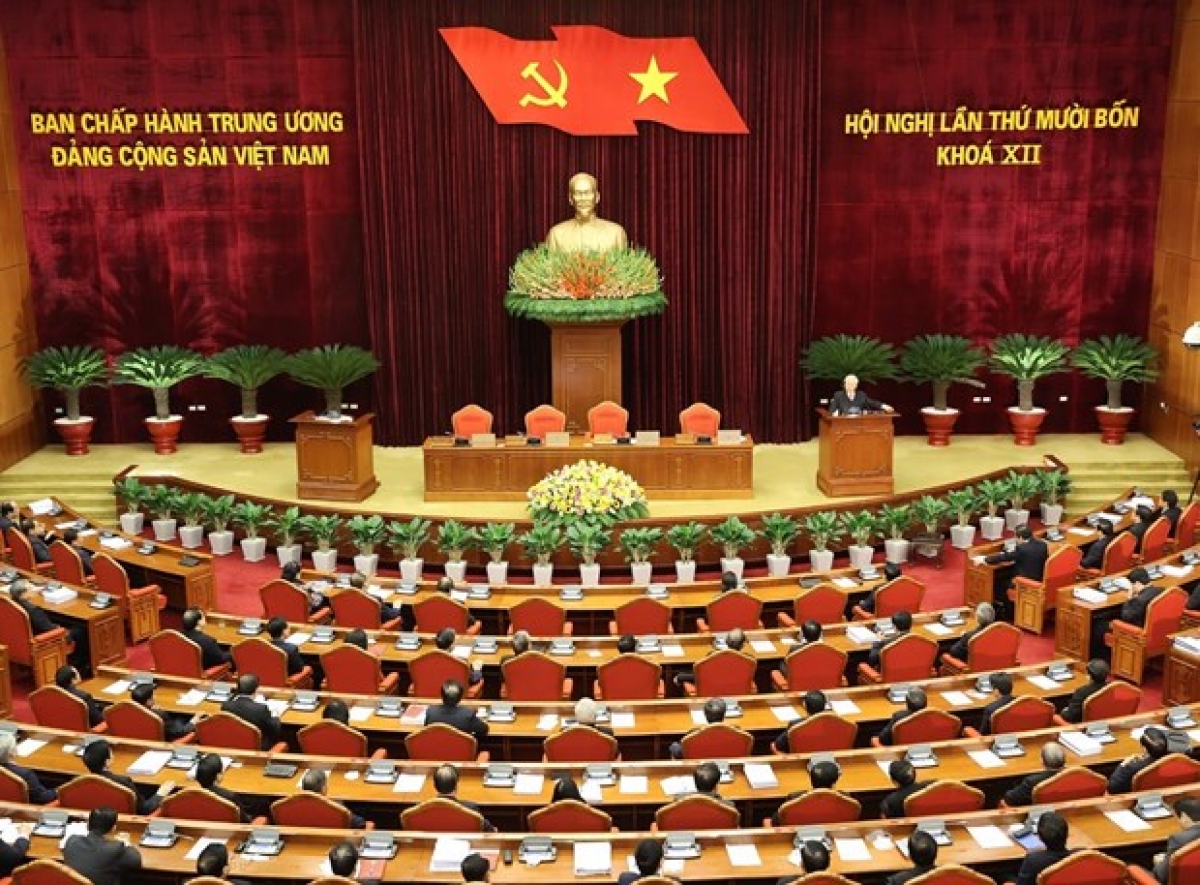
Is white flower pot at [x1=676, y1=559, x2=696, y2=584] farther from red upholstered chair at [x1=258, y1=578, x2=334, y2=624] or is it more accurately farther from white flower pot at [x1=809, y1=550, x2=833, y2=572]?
red upholstered chair at [x1=258, y1=578, x2=334, y2=624]

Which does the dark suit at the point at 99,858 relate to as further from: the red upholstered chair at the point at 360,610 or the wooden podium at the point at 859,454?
the wooden podium at the point at 859,454

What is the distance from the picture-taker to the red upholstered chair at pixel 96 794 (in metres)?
8.04

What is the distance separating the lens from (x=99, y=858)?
716cm

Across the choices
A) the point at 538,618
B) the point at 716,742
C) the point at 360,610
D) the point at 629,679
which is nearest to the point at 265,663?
the point at 360,610

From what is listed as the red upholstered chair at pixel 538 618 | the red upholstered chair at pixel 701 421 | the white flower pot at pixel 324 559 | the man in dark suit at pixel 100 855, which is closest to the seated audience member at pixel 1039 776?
the red upholstered chair at pixel 538 618

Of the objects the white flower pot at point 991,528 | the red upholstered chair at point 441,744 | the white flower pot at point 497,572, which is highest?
the red upholstered chair at point 441,744

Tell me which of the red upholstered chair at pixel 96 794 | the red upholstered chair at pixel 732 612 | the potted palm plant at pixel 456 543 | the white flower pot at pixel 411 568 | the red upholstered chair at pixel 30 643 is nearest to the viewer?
the red upholstered chair at pixel 96 794

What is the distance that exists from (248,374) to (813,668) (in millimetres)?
9732

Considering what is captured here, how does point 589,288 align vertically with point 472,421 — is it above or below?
above

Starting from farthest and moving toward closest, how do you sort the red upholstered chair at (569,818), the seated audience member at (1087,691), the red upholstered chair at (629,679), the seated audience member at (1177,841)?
the red upholstered chair at (629,679), the seated audience member at (1087,691), the red upholstered chair at (569,818), the seated audience member at (1177,841)

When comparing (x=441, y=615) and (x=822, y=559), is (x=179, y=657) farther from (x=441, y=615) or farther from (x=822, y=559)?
(x=822, y=559)

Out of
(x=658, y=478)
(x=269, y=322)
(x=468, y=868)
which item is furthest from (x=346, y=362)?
(x=468, y=868)

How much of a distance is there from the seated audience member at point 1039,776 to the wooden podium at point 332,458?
8.97 meters

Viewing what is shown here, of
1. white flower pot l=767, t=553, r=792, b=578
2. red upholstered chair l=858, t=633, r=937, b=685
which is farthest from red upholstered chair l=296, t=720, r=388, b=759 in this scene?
white flower pot l=767, t=553, r=792, b=578
